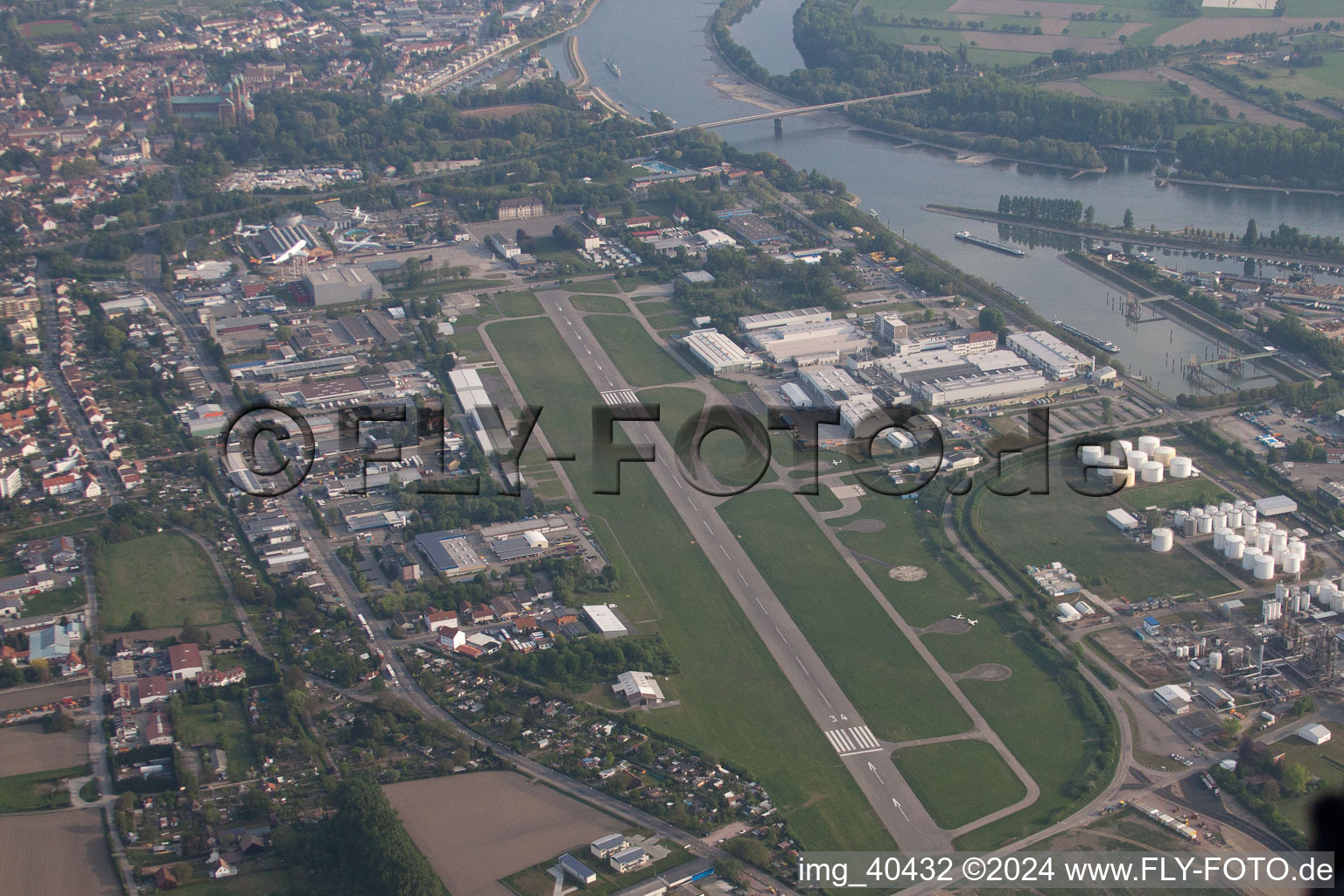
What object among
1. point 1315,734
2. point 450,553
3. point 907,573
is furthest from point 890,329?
point 1315,734

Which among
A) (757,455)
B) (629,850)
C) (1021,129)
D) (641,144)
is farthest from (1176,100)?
(629,850)

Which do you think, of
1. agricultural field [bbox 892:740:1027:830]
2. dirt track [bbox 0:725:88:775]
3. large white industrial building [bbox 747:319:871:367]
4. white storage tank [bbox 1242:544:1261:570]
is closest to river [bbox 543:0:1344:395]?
large white industrial building [bbox 747:319:871:367]

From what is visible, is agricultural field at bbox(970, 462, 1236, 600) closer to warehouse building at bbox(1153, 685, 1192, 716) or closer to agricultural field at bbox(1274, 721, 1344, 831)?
warehouse building at bbox(1153, 685, 1192, 716)

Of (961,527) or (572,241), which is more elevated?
(572,241)

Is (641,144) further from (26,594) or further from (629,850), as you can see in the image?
(629,850)

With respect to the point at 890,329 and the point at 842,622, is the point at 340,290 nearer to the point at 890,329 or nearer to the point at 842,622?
the point at 890,329

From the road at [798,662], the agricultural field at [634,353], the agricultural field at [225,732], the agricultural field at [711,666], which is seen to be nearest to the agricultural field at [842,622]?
the road at [798,662]
